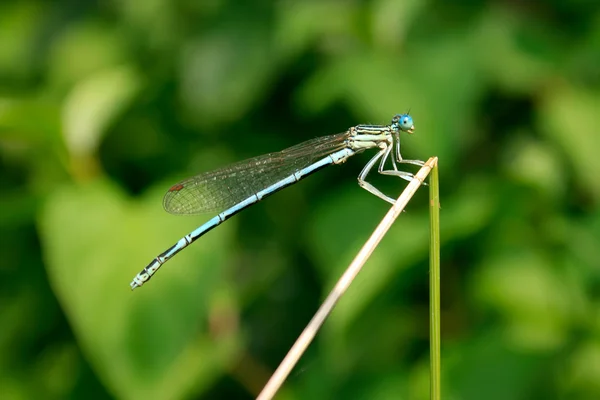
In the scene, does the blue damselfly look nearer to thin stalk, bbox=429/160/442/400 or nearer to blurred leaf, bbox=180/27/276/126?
blurred leaf, bbox=180/27/276/126

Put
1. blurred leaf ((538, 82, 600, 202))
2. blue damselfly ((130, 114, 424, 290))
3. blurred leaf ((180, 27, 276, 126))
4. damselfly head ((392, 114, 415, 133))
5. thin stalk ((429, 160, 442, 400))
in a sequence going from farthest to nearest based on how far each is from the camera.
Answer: blurred leaf ((180, 27, 276, 126)) → blurred leaf ((538, 82, 600, 202)) → blue damselfly ((130, 114, 424, 290)) → damselfly head ((392, 114, 415, 133)) → thin stalk ((429, 160, 442, 400))

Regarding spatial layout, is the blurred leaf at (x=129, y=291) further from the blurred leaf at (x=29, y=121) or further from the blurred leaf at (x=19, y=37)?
the blurred leaf at (x=19, y=37)

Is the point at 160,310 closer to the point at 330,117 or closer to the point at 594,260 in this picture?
the point at 330,117

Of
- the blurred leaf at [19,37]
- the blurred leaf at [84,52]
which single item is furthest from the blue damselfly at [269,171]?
the blurred leaf at [19,37]

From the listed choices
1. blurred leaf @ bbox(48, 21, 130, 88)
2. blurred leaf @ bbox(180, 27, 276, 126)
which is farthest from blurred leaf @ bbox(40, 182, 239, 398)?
blurred leaf @ bbox(48, 21, 130, 88)

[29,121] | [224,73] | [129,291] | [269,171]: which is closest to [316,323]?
[129,291]
